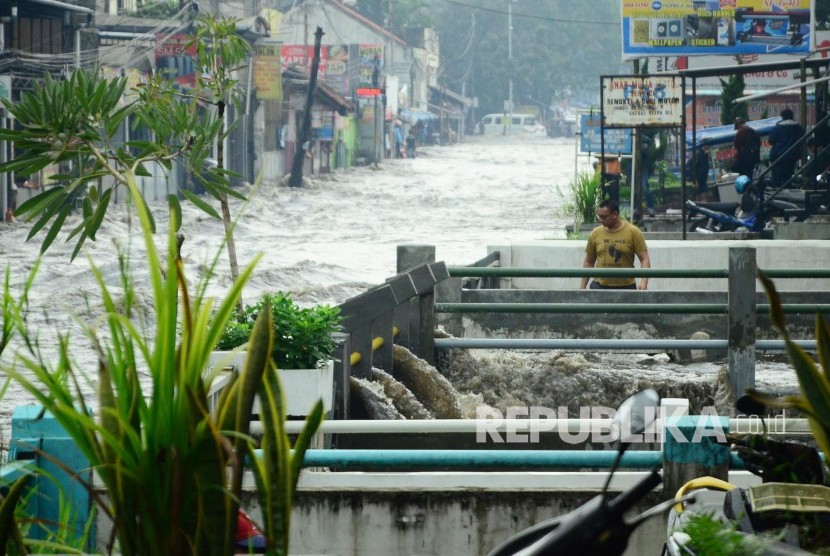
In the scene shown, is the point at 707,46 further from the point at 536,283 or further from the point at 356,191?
the point at 356,191

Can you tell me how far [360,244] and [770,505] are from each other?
2685cm

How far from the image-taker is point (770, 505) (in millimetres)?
2652

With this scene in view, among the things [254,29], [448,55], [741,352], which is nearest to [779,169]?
[741,352]

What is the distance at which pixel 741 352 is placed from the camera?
7.63m

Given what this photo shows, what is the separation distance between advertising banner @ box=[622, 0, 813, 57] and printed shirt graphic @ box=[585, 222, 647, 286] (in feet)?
57.4

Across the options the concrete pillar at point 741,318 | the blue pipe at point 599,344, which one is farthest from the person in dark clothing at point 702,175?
the concrete pillar at point 741,318

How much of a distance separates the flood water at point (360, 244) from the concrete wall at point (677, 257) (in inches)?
107

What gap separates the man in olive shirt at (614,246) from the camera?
1077 cm

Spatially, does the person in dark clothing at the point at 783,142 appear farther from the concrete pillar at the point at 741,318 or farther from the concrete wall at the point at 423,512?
the concrete wall at the point at 423,512

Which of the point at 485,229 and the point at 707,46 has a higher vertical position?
the point at 707,46

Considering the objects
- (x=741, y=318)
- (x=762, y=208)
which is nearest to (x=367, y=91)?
(x=762, y=208)

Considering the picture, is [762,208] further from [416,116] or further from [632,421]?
[416,116]

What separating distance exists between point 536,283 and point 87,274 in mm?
11449

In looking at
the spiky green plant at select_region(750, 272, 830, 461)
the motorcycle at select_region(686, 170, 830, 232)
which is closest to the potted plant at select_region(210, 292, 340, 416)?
the spiky green plant at select_region(750, 272, 830, 461)
